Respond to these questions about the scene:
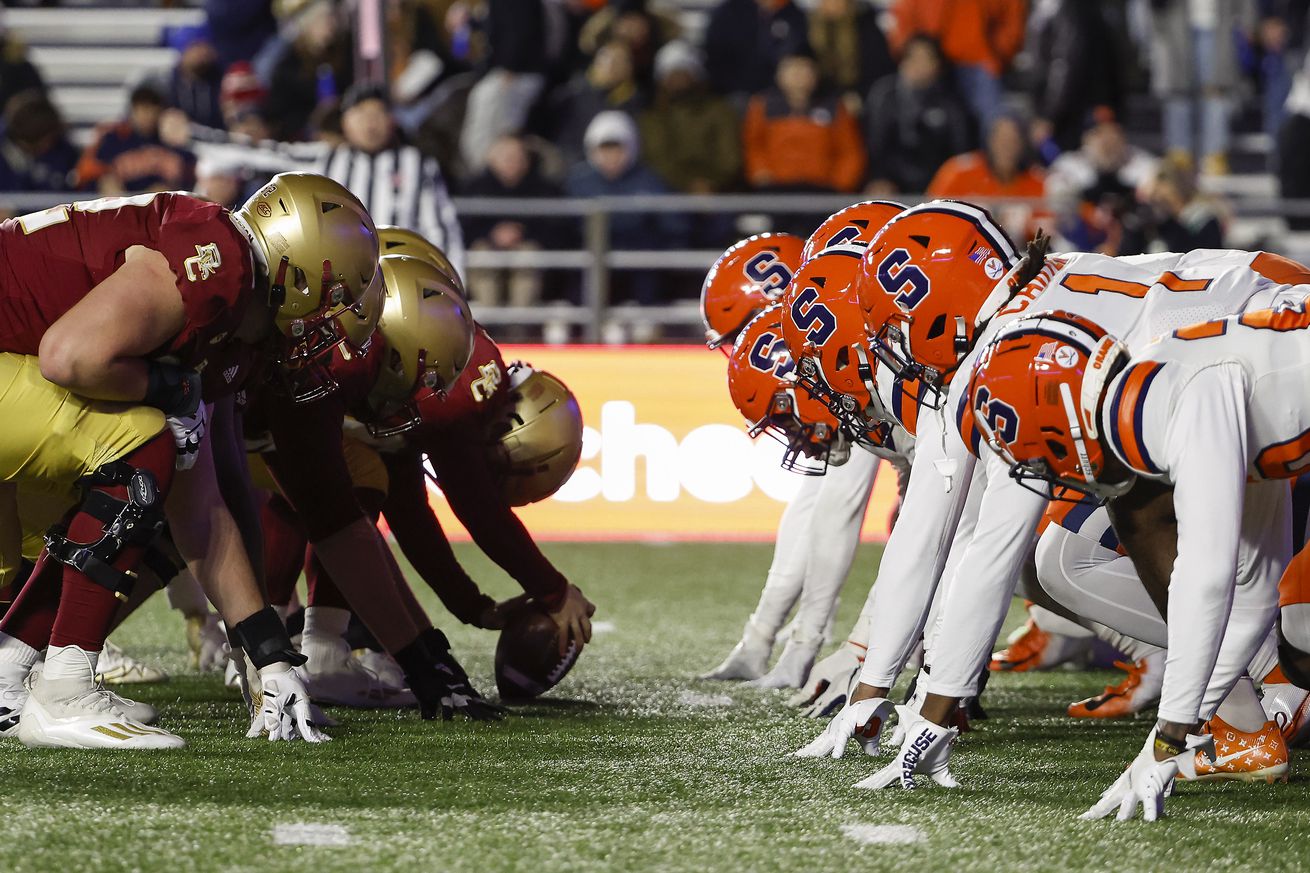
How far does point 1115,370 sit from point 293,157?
779 cm

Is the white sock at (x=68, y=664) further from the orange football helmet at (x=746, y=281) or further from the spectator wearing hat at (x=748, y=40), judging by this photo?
the spectator wearing hat at (x=748, y=40)

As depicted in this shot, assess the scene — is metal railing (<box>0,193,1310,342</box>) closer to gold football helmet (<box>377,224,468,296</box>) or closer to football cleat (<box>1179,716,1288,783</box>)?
gold football helmet (<box>377,224,468,296</box>)

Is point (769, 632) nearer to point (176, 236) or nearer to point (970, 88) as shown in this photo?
point (176, 236)

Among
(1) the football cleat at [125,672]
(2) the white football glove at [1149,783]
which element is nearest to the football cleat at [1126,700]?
(2) the white football glove at [1149,783]

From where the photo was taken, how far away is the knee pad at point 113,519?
4.46m

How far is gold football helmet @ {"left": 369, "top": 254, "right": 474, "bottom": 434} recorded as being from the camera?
511 centimetres

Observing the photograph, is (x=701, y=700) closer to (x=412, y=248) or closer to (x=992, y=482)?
(x=412, y=248)

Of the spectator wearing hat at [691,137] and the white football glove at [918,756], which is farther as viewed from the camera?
the spectator wearing hat at [691,137]

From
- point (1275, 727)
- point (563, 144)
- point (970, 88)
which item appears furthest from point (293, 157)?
point (1275, 727)

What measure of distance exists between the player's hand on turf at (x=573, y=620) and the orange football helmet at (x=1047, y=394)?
1.93m

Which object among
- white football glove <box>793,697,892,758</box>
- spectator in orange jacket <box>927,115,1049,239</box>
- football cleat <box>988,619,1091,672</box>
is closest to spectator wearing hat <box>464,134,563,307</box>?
spectator in orange jacket <box>927,115,1049,239</box>

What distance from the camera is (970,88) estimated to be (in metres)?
12.8

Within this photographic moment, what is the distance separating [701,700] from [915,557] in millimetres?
1507

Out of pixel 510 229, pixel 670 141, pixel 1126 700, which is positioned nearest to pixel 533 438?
pixel 1126 700
